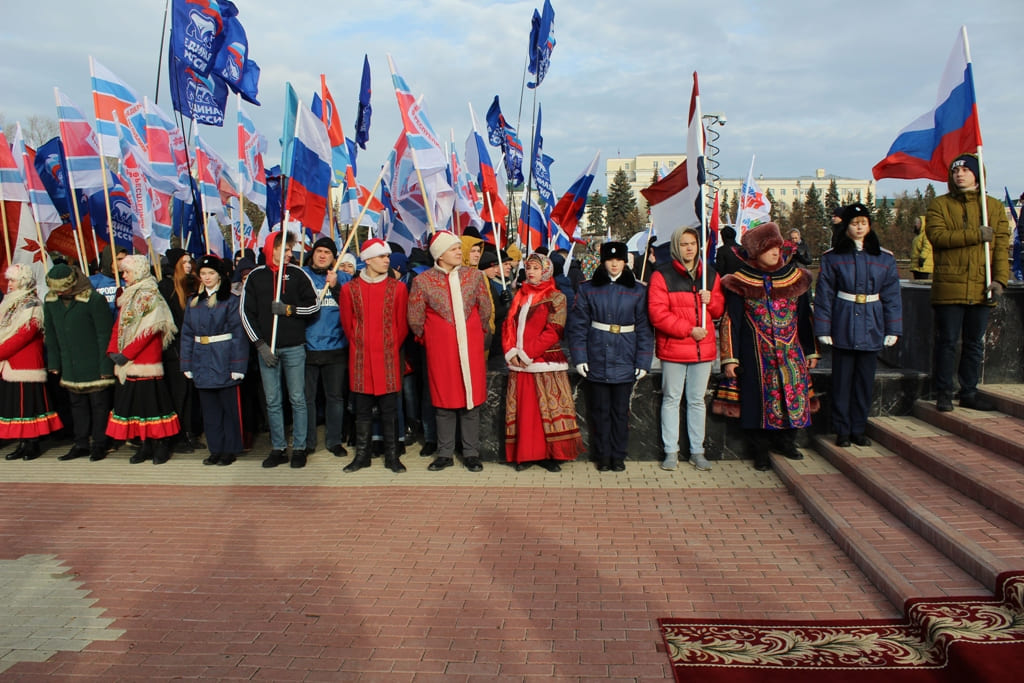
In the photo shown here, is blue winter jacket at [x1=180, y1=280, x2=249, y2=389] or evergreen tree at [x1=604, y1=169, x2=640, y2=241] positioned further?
evergreen tree at [x1=604, y1=169, x2=640, y2=241]

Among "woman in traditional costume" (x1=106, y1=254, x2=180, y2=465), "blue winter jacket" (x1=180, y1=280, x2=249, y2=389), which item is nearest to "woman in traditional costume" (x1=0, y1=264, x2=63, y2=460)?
"woman in traditional costume" (x1=106, y1=254, x2=180, y2=465)

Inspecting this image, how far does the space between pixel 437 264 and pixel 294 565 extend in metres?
2.72

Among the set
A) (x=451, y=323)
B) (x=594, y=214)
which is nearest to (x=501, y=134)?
(x=451, y=323)

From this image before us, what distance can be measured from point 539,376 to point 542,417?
1.16 ft

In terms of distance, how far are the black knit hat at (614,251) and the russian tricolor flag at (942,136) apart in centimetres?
239

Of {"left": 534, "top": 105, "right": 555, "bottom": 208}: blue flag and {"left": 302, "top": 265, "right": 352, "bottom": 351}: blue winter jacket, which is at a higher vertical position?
{"left": 534, "top": 105, "right": 555, "bottom": 208}: blue flag

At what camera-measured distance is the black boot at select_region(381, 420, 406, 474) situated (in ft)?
20.2

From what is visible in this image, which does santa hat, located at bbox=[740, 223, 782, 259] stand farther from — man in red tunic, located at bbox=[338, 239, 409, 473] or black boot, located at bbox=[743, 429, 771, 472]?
man in red tunic, located at bbox=[338, 239, 409, 473]

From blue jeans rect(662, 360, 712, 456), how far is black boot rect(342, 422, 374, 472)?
2592mm

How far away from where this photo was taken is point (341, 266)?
24.7ft

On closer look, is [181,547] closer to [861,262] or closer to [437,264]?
[437,264]

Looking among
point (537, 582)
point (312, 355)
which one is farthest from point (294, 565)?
point (312, 355)

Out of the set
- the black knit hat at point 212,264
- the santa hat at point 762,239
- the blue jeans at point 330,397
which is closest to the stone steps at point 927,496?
the santa hat at point 762,239

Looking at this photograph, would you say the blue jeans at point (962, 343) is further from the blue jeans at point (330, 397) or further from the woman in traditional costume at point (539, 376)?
the blue jeans at point (330, 397)
